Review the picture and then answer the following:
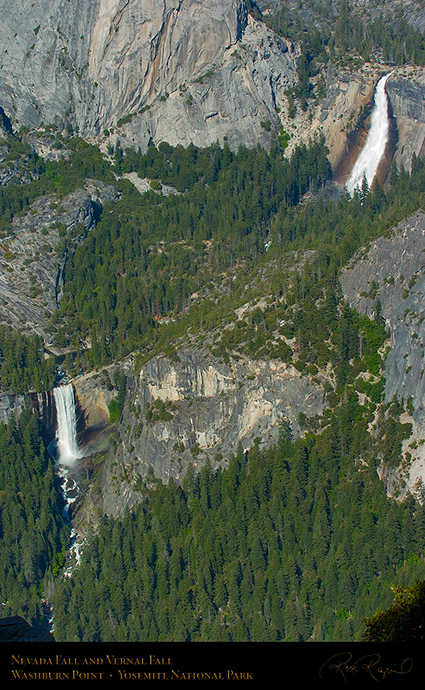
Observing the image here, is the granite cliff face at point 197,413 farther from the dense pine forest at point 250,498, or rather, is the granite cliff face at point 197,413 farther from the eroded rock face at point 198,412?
the dense pine forest at point 250,498

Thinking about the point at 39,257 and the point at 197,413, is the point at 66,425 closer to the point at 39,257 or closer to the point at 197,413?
the point at 197,413

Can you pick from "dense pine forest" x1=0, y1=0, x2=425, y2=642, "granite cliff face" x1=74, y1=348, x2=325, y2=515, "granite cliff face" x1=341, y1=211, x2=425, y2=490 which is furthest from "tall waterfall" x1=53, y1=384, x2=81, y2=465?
"granite cliff face" x1=341, y1=211, x2=425, y2=490

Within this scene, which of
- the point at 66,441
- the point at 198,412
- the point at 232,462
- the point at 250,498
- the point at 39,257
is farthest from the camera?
the point at 39,257

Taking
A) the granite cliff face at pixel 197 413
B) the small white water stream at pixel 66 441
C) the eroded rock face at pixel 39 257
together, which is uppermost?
the eroded rock face at pixel 39 257

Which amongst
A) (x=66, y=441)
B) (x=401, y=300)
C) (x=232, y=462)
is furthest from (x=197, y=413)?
(x=401, y=300)

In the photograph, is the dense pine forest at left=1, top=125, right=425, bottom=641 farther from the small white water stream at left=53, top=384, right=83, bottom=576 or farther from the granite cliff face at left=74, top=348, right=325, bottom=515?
the small white water stream at left=53, top=384, right=83, bottom=576

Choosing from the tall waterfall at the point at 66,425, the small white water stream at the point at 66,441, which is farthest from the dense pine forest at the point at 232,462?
the tall waterfall at the point at 66,425

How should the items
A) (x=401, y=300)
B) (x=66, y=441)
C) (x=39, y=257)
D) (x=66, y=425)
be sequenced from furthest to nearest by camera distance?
(x=39, y=257) → (x=66, y=441) → (x=66, y=425) → (x=401, y=300)
